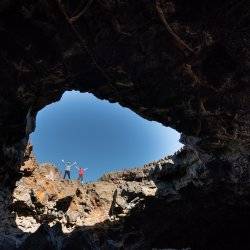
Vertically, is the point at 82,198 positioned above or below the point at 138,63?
below

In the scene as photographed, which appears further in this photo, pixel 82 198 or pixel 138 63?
pixel 82 198

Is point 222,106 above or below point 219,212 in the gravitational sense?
above

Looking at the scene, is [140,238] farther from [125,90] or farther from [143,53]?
[143,53]

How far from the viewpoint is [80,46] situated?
7.04 metres

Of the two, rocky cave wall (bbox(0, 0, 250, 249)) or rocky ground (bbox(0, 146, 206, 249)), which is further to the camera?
rocky ground (bbox(0, 146, 206, 249))

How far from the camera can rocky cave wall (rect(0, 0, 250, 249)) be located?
6.28 metres

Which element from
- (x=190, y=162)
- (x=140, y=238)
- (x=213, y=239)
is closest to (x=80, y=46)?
(x=190, y=162)

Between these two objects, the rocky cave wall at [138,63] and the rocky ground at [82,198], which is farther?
the rocky ground at [82,198]

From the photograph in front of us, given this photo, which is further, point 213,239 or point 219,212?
point 213,239

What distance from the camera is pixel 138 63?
732 cm

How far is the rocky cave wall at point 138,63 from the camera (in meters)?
6.28

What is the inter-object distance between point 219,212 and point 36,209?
5.93m

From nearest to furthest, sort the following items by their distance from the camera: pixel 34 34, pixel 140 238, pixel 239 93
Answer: pixel 34 34 → pixel 239 93 → pixel 140 238

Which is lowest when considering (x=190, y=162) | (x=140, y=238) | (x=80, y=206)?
(x=140, y=238)
